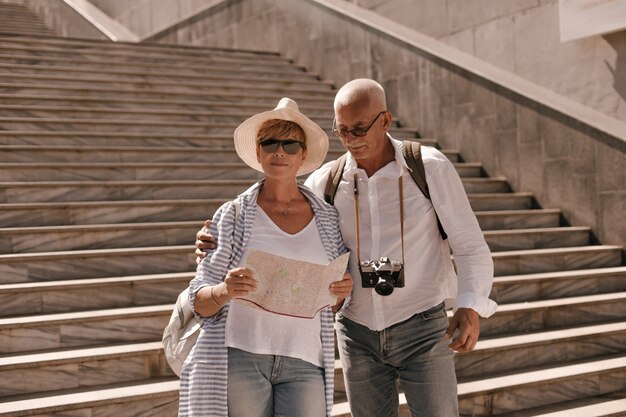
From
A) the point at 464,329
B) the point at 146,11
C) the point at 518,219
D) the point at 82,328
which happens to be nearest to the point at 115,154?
the point at 82,328

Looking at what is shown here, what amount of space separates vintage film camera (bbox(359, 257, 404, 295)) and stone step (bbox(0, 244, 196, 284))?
11.3 ft

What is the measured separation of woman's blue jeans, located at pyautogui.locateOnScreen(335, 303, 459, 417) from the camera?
277 cm

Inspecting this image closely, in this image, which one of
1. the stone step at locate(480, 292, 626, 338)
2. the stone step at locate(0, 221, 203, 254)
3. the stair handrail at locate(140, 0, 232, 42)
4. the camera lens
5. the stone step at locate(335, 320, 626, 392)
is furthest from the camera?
the stair handrail at locate(140, 0, 232, 42)

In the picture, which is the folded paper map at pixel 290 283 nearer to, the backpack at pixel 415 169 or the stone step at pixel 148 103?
the backpack at pixel 415 169

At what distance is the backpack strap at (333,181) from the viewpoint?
299cm

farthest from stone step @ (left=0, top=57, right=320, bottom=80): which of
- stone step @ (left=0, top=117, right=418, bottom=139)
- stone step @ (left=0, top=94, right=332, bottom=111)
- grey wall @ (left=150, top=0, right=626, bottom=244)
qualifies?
stone step @ (left=0, top=117, right=418, bottom=139)

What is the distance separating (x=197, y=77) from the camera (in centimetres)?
1082

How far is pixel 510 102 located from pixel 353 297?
628 cm

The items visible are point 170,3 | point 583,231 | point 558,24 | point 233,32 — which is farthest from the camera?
point 170,3

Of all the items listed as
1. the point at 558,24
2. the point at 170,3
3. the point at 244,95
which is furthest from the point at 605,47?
the point at 170,3

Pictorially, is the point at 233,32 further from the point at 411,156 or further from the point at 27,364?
the point at 411,156

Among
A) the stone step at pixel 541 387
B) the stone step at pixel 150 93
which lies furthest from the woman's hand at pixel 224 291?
the stone step at pixel 150 93

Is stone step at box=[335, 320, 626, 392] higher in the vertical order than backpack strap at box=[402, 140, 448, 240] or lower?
lower

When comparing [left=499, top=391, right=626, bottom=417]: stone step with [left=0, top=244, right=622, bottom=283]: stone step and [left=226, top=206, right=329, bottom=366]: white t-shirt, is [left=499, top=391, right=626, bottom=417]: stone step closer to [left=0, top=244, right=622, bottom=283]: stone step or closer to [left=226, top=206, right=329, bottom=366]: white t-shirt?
[left=0, top=244, right=622, bottom=283]: stone step
